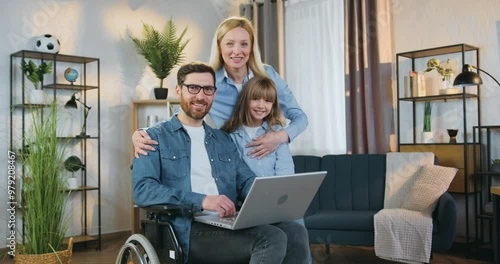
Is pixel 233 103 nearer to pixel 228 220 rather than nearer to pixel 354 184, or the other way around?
pixel 228 220

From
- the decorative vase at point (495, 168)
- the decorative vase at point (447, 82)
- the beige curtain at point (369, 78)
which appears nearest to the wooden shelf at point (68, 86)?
the beige curtain at point (369, 78)

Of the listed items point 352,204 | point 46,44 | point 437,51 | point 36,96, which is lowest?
point 352,204

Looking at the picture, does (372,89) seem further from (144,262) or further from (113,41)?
(144,262)

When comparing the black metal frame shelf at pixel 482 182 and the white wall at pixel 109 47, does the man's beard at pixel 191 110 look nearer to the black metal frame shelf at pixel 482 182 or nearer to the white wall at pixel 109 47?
the black metal frame shelf at pixel 482 182

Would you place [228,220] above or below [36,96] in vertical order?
below

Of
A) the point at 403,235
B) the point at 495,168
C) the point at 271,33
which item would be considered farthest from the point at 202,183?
the point at 271,33

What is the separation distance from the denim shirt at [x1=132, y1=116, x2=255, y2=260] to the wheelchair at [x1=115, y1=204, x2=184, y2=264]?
0.04 m

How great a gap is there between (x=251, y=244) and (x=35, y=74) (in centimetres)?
327

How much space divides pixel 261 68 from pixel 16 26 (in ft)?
10.6

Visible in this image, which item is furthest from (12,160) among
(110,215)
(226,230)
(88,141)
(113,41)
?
(226,230)

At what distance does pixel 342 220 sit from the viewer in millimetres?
3887

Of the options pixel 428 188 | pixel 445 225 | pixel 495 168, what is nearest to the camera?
pixel 445 225

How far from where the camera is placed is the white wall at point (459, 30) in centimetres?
433

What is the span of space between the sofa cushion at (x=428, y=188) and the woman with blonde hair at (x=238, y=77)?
177cm
